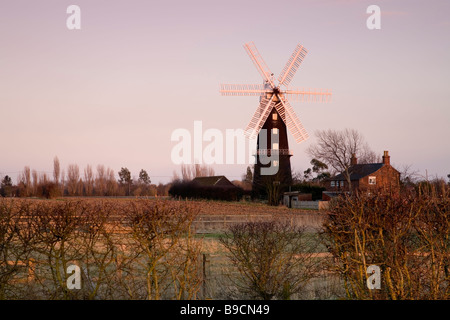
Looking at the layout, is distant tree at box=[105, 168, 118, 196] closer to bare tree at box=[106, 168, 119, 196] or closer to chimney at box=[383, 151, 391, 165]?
bare tree at box=[106, 168, 119, 196]

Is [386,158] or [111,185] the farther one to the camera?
[111,185]

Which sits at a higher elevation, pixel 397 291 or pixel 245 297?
pixel 397 291

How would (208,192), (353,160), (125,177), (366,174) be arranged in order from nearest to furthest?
(366,174) < (353,160) < (208,192) < (125,177)

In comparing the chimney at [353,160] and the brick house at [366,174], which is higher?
the chimney at [353,160]

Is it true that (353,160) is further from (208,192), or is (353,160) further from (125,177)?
(125,177)

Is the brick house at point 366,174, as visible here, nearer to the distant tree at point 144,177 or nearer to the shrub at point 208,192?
the shrub at point 208,192

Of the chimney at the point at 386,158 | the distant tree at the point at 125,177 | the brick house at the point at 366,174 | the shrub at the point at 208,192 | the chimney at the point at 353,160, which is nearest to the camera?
the brick house at the point at 366,174

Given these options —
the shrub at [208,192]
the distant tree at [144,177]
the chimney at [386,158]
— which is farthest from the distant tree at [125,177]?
the chimney at [386,158]

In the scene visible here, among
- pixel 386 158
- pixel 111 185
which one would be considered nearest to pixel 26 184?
pixel 111 185
